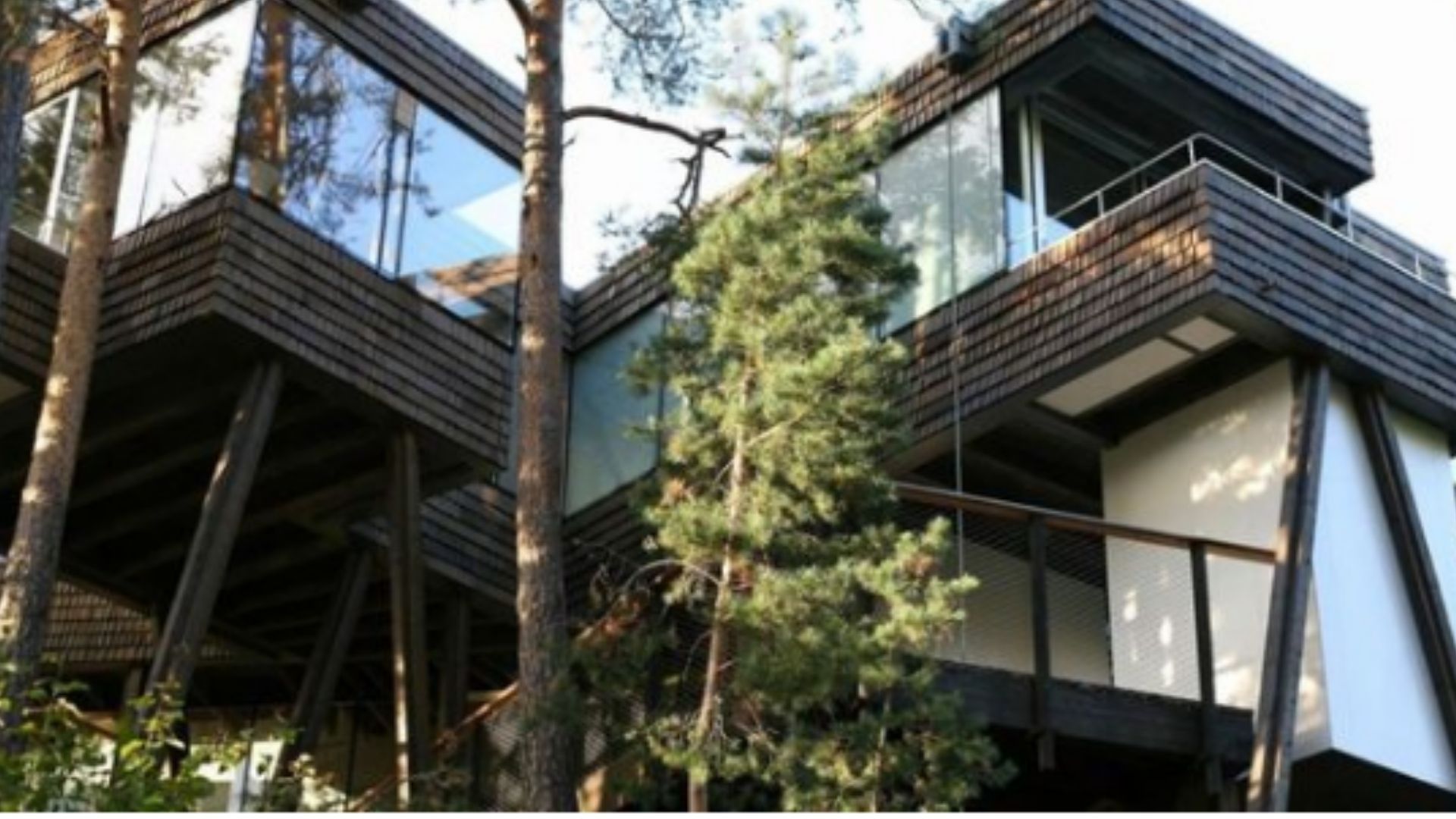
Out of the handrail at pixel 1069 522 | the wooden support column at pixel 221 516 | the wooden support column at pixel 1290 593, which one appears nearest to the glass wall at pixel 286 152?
the wooden support column at pixel 221 516

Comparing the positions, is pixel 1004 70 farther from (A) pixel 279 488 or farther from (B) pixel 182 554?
(B) pixel 182 554

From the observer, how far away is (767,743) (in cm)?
1016

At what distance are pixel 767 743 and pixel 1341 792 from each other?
13.4ft

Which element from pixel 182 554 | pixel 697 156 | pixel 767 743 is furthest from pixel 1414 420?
pixel 182 554

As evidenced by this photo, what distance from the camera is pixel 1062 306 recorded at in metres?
13.3

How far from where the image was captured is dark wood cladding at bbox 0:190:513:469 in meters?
12.3

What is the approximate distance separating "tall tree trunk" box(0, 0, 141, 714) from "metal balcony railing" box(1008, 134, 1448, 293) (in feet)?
16.9

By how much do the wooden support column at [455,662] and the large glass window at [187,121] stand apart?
→ 3942 millimetres

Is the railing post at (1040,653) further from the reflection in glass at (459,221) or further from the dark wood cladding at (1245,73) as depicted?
the reflection in glass at (459,221)

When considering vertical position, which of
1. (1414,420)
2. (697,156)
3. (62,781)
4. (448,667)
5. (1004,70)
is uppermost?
(1004,70)

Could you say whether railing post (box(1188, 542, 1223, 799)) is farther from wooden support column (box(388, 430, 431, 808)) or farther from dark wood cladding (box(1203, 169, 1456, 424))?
wooden support column (box(388, 430, 431, 808))

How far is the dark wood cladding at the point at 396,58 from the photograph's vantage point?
13719mm

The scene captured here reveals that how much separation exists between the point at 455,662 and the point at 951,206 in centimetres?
444

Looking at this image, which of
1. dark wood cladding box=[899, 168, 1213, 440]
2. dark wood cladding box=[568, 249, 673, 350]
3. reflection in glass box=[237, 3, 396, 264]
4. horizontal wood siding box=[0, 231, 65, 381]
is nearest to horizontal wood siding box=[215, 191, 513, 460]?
reflection in glass box=[237, 3, 396, 264]
